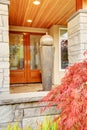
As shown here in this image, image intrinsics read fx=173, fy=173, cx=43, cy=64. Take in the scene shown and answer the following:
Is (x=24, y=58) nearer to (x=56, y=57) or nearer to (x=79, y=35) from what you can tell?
(x=56, y=57)

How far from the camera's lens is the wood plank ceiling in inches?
179

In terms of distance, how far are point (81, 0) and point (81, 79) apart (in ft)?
6.35

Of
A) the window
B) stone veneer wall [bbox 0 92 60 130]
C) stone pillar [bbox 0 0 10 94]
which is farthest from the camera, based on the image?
the window

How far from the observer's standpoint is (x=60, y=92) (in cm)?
167

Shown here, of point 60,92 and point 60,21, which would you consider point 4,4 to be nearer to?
point 60,92

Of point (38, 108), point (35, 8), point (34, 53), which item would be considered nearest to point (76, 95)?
point (38, 108)

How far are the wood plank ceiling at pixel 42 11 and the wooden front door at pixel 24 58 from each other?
Result: 0.76 metres

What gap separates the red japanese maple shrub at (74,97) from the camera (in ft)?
4.34


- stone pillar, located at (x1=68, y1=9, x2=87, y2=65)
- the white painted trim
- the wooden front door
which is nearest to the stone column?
stone pillar, located at (x1=68, y1=9, x2=87, y2=65)

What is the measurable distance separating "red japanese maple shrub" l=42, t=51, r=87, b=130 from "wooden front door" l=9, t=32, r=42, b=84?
5361 millimetres

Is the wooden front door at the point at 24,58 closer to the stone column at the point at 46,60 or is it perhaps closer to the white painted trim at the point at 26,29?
the white painted trim at the point at 26,29

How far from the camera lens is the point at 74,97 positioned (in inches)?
54.4

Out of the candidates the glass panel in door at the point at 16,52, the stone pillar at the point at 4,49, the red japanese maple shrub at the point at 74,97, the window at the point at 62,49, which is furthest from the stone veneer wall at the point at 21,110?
the glass panel in door at the point at 16,52

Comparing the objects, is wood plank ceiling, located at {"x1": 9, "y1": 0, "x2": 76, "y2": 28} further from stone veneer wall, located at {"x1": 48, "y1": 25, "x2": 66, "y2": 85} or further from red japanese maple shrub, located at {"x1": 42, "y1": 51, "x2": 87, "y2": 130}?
red japanese maple shrub, located at {"x1": 42, "y1": 51, "x2": 87, "y2": 130}
